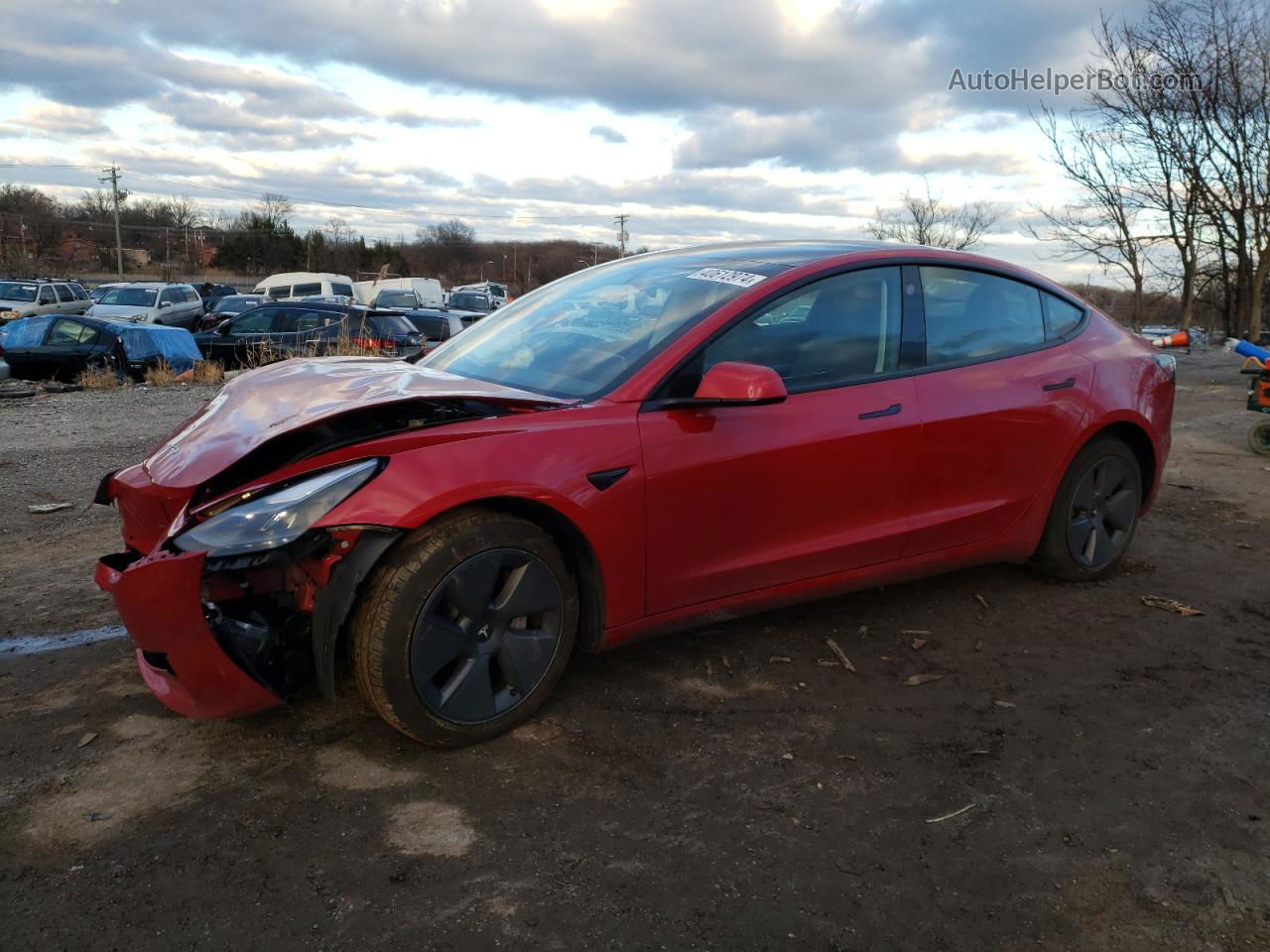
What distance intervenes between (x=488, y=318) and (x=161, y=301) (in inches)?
1121

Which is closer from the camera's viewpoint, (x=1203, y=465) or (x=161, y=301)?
(x=1203, y=465)

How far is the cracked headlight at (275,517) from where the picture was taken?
2.69m

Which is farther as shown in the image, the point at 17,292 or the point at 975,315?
the point at 17,292

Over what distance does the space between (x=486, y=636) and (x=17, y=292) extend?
33526mm

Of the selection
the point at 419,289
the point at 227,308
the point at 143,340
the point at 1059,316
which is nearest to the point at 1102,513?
the point at 1059,316

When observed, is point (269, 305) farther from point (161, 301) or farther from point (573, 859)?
point (573, 859)

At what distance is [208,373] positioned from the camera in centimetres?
1523

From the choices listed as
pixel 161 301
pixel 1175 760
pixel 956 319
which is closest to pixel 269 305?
pixel 161 301

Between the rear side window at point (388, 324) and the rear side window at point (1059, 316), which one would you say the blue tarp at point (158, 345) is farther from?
the rear side window at point (1059, 316)

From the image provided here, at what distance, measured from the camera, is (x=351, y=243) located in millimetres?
90625

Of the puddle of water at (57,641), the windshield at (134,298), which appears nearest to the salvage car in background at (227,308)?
the windshield at (134,298)

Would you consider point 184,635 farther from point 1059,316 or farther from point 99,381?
point 99,381

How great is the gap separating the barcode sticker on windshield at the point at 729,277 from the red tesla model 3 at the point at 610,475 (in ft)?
0.06

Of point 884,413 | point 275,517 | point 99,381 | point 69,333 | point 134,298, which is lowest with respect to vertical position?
point 99,381
